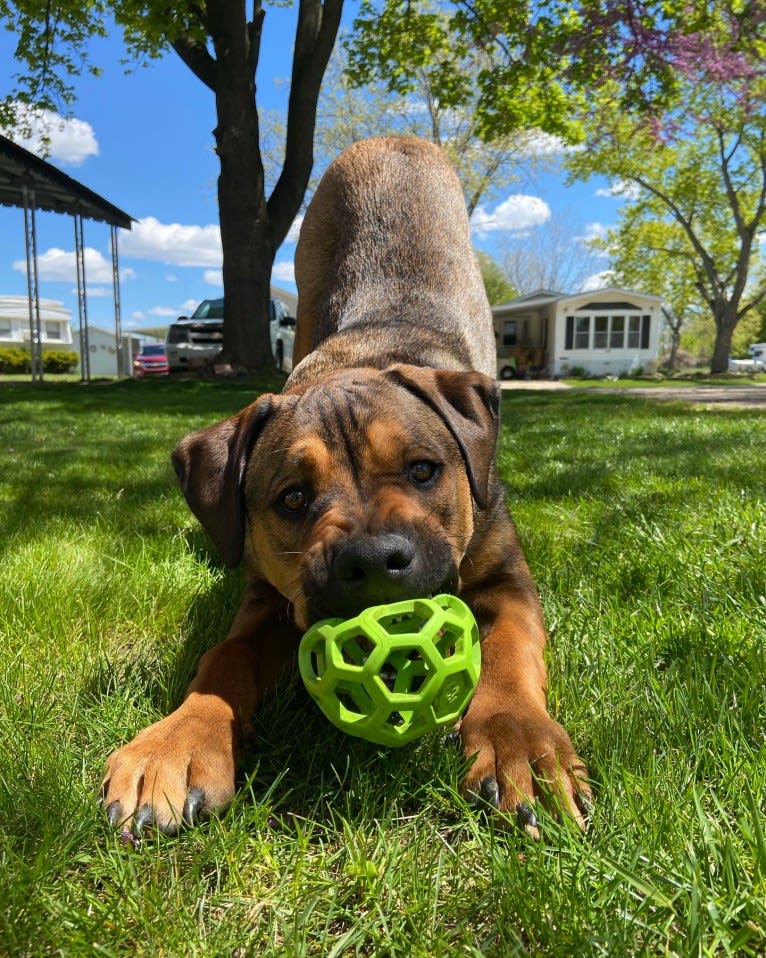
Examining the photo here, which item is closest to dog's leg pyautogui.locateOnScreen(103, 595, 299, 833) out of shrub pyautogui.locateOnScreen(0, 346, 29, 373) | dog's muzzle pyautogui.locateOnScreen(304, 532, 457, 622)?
dog's muzzle pyautogui.locateOnScreen(304, 532, 457, 622)

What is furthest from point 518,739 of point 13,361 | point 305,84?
point 13,361

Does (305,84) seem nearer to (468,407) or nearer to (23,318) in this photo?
(468,407)

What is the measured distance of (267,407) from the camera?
3283mm

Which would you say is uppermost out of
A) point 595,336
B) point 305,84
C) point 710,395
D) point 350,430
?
point 305,84

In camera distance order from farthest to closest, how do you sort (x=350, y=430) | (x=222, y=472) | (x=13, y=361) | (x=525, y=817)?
(x=13, y=361) → (x=222, y=472) → (x=350, y=430) → (x=525, y=817)

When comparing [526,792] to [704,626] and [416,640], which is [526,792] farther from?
[704,626]

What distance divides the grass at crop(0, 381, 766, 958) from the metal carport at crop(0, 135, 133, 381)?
58.6ft

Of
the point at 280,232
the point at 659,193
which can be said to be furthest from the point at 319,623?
the point at 659,193

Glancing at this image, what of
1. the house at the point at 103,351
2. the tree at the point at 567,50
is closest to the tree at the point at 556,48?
the tree at the point at 567,50

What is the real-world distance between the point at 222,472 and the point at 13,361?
5424cm

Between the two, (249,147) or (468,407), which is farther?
(249,147)

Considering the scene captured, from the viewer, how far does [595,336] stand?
43.4 m

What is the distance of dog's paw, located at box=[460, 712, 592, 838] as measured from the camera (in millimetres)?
1840

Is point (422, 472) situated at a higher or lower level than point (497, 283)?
lower
